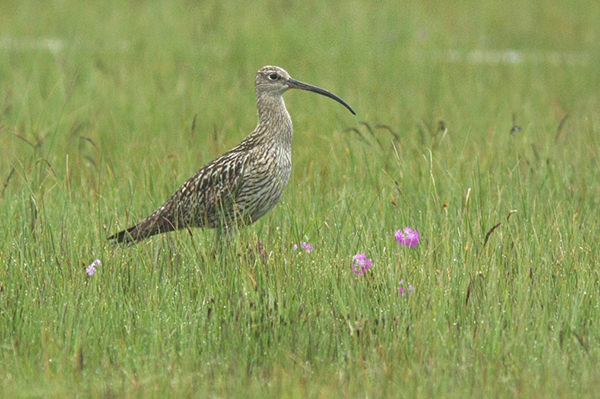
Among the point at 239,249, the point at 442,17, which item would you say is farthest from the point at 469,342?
the point at 442,17

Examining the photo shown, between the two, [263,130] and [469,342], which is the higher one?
[263,130]

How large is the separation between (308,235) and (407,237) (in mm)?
631

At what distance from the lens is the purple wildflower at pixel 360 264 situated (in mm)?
4972

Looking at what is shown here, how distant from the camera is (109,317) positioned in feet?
15.1

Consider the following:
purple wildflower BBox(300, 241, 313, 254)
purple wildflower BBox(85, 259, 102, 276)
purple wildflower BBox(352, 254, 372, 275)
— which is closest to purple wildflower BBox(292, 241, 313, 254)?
purple wildflower BBox(300, 241, 313, 254)

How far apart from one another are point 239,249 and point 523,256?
145cm

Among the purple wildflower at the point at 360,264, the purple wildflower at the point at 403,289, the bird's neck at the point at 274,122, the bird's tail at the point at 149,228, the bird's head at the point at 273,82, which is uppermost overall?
the bird's head at the point at 273,82

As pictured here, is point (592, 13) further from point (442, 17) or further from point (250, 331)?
point (250, 331)

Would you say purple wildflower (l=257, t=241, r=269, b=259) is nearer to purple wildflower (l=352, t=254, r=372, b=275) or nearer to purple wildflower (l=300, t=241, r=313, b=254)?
purple wildflower (l=300, t=241, r=313, b=254)

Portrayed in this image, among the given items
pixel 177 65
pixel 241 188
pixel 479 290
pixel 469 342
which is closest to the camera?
pixel 469 342

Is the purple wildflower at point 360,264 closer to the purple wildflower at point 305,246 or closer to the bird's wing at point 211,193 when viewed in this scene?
the purple wildflower at point 305,246

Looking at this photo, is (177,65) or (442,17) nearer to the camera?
(177,65)

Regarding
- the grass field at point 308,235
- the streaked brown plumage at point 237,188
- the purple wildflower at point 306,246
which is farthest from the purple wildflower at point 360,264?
the streaked brown plumage at point 237,188

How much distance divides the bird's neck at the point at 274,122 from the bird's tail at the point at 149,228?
792 mm
